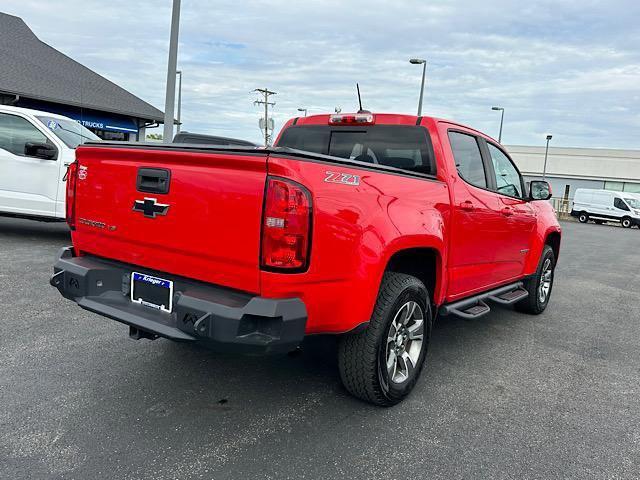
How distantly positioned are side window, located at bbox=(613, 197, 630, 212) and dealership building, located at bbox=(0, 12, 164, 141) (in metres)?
26.3

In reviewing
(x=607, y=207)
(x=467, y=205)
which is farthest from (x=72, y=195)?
(x=607, y=207)

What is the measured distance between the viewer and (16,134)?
7.86 meters

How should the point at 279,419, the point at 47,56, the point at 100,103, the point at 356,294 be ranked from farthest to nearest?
the point at 47,56 < the point at 100,103 < the point at 279,419 < the point at 356,294

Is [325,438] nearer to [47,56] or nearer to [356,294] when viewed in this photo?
[356,294]

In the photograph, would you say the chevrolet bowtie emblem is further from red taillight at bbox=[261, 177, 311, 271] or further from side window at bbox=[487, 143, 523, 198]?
side window at bbox=[487, 143, 523, 198]

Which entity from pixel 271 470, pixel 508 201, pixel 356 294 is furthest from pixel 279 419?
pixel 508 201

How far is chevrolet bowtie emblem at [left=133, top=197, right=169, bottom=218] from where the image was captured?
2891 millimetres

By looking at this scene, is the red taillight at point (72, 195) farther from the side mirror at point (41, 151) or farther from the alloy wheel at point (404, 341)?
the side mirror at point (41, 151)

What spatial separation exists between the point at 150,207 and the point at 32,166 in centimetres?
588

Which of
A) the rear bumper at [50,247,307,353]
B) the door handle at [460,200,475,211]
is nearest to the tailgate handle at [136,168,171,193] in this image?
the rear bumper at [50,247,307,353]

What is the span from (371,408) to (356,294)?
2.93 feet

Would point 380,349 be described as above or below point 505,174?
below

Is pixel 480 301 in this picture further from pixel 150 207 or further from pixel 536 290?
pixel 150 207

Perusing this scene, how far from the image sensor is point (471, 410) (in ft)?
11.1
